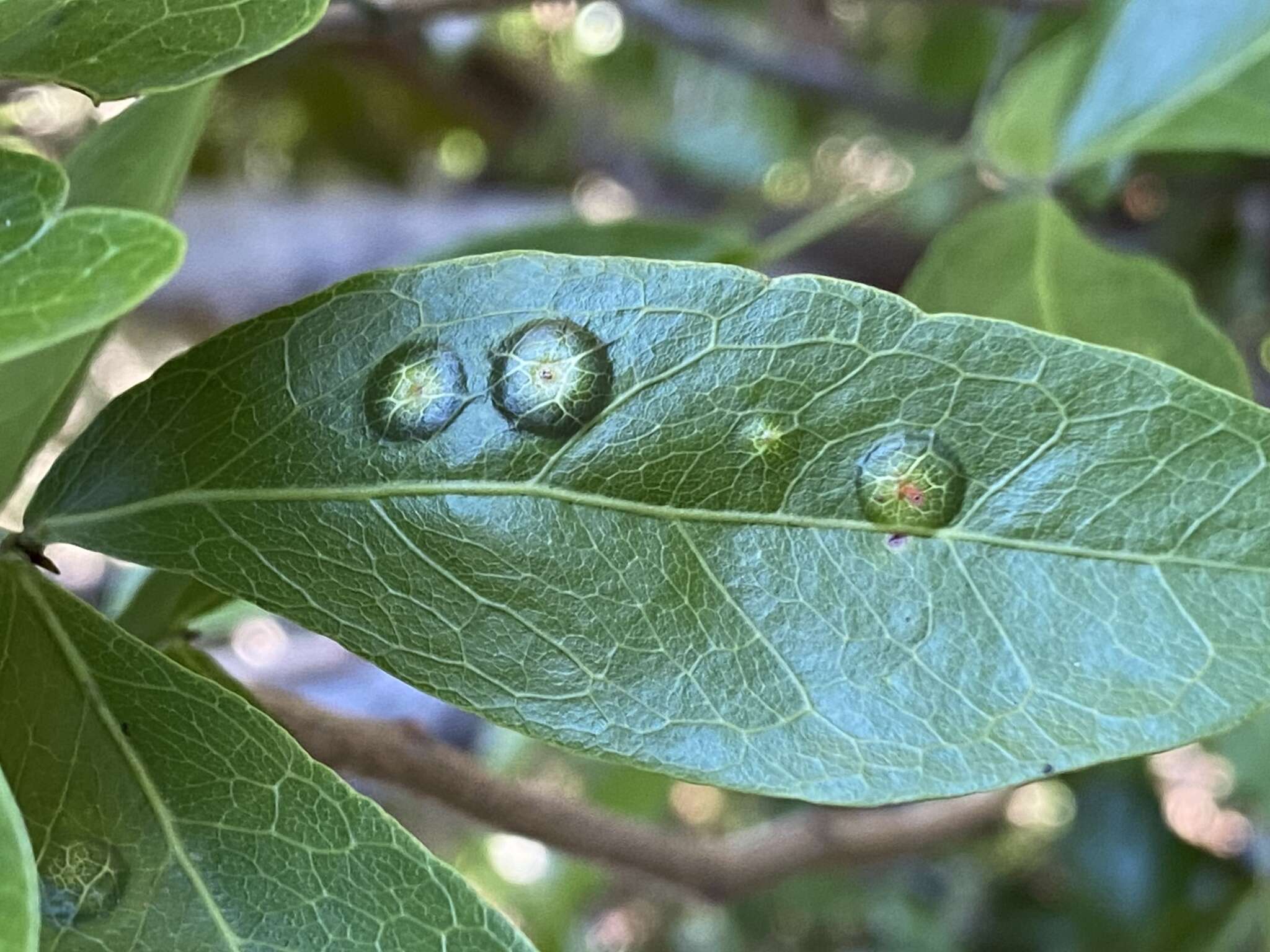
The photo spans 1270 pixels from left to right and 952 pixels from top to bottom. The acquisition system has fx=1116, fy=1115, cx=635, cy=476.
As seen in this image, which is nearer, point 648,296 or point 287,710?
point 648,296

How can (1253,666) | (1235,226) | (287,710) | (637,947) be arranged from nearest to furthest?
(1253,666) → (287,710) → (1235,226) → (637,947)

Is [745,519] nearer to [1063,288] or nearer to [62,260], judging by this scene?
[62,260]

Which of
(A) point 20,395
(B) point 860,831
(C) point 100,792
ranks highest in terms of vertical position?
(B) point 860,831

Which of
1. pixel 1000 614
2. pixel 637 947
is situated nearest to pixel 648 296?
pixel 1000 614

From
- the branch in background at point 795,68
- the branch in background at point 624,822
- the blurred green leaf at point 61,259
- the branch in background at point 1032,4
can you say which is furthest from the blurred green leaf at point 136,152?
the branch in background at point 795,68

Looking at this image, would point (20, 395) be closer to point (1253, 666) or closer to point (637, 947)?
point (1253, 666)

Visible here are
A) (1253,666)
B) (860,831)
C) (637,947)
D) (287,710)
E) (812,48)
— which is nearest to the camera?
(1253,666)

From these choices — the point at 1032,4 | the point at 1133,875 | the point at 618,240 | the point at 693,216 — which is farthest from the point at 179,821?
the point at 693,216
